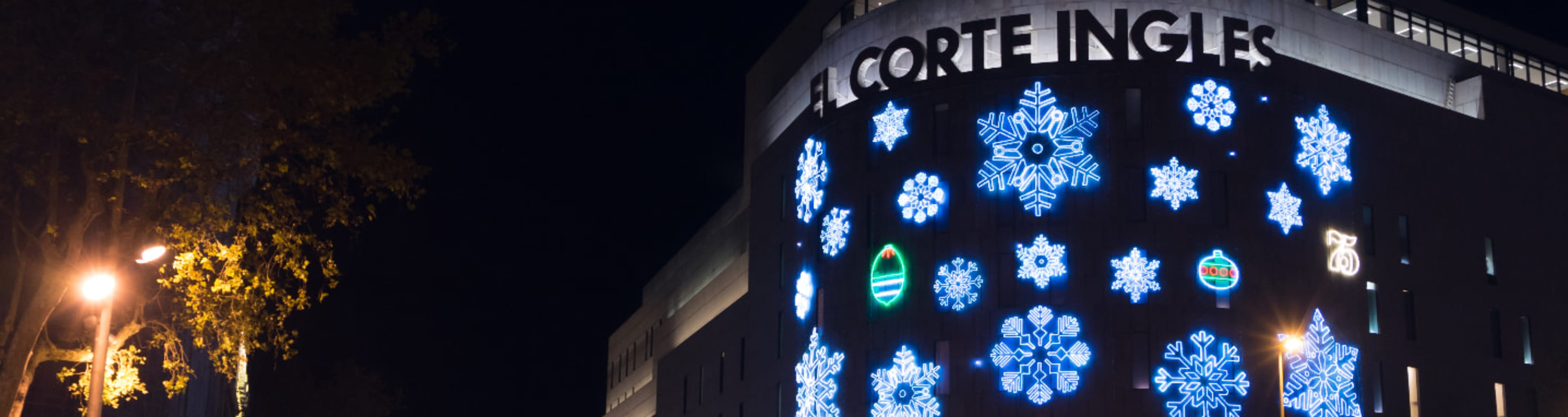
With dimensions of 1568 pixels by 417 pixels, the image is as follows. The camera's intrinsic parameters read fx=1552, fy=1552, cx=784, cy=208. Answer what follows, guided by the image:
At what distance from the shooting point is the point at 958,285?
46938 mm

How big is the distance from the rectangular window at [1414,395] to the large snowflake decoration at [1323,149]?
20.9 feet

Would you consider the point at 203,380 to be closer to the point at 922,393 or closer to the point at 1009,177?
the point at 922,393

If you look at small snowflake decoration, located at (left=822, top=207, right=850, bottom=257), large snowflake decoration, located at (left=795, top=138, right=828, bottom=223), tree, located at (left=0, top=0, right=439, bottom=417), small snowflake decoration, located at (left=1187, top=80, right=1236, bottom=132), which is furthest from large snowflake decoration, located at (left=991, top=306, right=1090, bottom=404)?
tree, located at (left=0, top=0, right=439, bottom=417)

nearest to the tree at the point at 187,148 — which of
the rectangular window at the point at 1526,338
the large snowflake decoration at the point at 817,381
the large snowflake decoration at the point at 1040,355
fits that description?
the large snowflake decoration at the point at 1040,355

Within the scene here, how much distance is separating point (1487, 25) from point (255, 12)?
47771mm

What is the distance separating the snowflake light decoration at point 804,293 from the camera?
53.1 m

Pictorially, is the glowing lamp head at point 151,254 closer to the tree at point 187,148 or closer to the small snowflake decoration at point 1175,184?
the tree at point 187,148

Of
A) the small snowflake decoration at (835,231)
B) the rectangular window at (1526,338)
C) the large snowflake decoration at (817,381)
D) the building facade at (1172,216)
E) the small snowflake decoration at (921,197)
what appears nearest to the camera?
the building facade at (1172,216)

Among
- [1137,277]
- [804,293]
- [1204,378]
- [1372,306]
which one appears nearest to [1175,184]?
[1137,277]

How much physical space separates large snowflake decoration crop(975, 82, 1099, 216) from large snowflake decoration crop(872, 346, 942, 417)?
18.8ft

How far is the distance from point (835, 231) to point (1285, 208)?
14.3 meters

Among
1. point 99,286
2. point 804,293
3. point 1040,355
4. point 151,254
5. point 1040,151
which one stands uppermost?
point 1040,151

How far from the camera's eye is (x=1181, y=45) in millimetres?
46688

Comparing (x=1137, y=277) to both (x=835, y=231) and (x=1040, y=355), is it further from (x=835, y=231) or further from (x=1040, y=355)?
(x=835, y=231)
